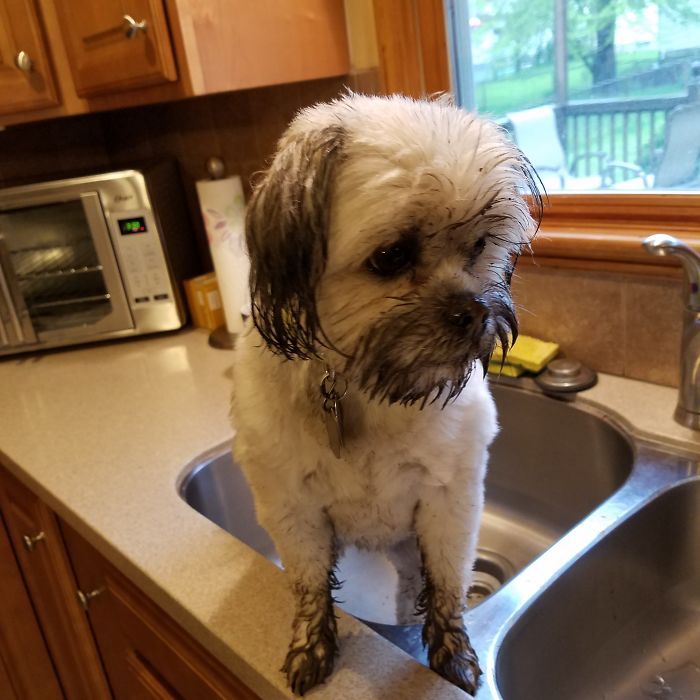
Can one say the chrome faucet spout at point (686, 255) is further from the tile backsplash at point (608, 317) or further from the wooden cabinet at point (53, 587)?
the wooden cabinet at point (53, 587)

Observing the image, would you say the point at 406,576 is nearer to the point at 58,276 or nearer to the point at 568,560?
the point at 568,560

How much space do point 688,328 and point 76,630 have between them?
1.21 m

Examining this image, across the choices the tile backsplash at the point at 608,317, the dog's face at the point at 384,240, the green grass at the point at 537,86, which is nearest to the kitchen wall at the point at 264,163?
the tile backsplash at the point at 608,317

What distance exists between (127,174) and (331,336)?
3.81ft

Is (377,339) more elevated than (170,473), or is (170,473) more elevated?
(377,339)

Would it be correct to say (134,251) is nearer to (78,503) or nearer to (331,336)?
(78,503)

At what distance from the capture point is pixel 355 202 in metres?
0.61

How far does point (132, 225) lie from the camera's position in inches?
66.1

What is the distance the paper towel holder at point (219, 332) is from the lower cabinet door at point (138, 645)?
58cm

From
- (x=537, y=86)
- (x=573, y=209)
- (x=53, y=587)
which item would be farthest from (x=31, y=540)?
(x=537, y=86)

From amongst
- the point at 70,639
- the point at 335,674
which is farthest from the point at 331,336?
the point at 70,639

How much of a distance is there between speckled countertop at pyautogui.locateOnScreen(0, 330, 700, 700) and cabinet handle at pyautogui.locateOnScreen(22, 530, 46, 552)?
0.46 ft

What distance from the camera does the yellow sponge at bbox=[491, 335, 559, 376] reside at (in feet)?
4.07

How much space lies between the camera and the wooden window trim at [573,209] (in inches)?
43.4
